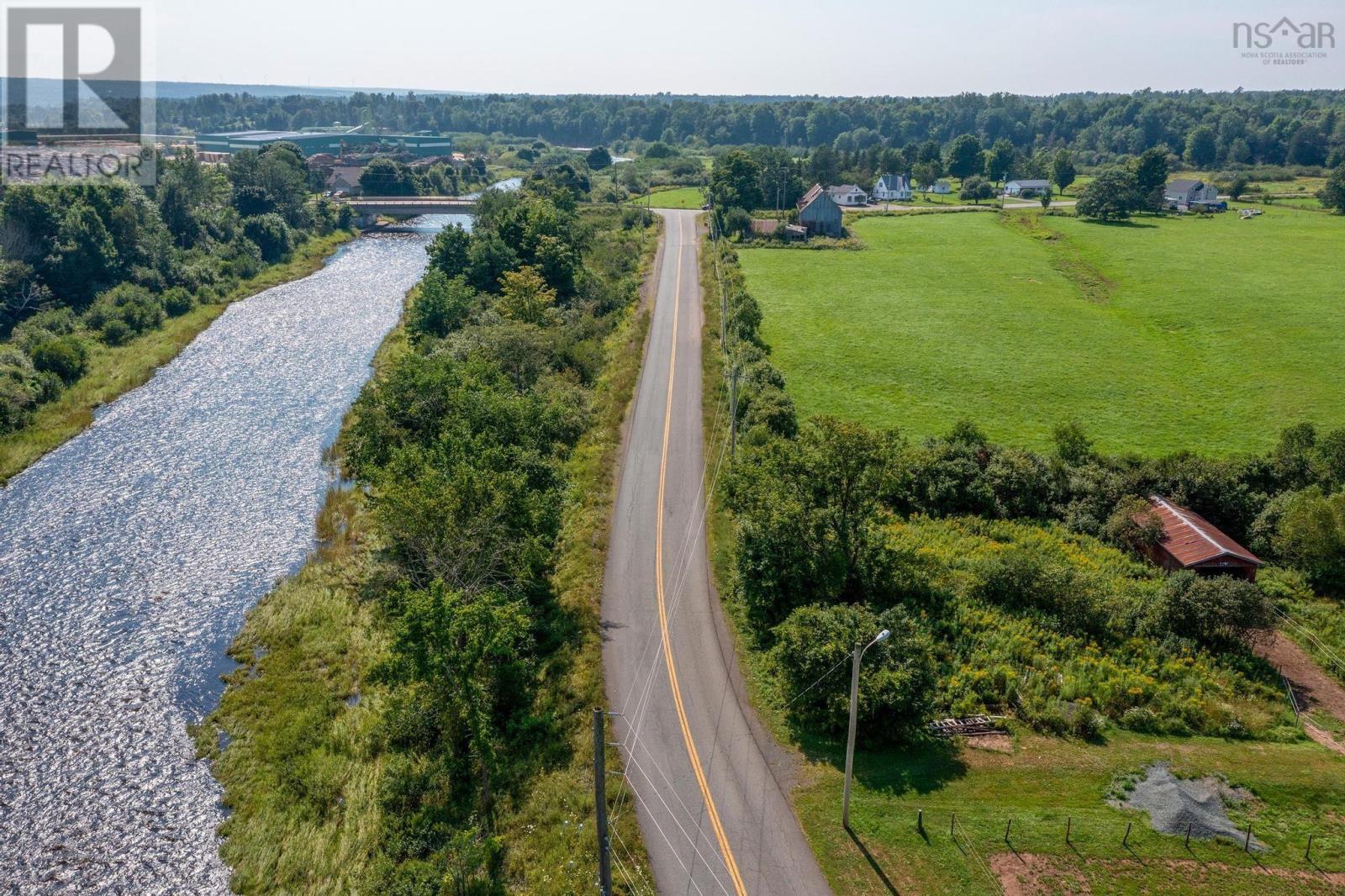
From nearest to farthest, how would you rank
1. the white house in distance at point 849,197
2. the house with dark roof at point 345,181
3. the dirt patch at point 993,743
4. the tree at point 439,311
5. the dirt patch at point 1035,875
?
1. the dirt patch at point 1035,875
2. the dirt patch at point 993,743
3. the tree at point 439,311
4. the white house in distance at point 849,197
5. the house with dark roof at point 345,181

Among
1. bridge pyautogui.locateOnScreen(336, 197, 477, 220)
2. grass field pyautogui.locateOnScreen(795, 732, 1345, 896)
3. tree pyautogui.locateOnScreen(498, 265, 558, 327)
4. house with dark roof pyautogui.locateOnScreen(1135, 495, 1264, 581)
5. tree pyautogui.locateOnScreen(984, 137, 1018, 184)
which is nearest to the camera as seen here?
grass field pyautogui.locateOnScreen(795, 732, 1345, 896)

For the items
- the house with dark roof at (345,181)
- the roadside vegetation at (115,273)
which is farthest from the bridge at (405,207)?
the roadside vegetation at (115,273)

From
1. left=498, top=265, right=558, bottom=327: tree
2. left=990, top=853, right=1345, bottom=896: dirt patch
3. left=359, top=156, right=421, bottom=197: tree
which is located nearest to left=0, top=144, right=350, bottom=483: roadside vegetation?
left=359, top=156, right=421, bottom=197: tree

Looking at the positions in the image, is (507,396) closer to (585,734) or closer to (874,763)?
(585,734)

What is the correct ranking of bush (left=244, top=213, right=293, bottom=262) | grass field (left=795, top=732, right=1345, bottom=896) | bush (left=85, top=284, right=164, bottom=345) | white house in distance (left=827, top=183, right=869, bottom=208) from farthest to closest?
1. white house in distance (left=827, top=183, right=869, bottom=208)
2. bush (left=244, top=213, right=293, bottom=262)
3. bush (left=85, top=284, right=164, bottom=345)
4. grass field (left=795, top=732, right=1345, bottom=896)

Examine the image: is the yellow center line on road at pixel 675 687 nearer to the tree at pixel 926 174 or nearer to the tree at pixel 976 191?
the tree at pixel 976 191

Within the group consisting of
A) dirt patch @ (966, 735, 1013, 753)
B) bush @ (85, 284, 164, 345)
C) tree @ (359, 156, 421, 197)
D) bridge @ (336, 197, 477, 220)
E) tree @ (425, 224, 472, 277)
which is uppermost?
tree @ (359, 156, 421, 197)

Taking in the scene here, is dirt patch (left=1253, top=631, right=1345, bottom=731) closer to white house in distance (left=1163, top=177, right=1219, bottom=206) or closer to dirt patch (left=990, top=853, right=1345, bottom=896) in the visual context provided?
dirt patch (left=990, top=853, right=1345, bottom=896)
